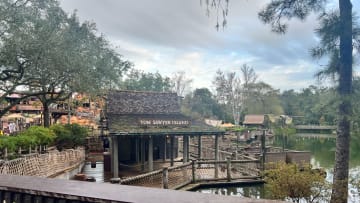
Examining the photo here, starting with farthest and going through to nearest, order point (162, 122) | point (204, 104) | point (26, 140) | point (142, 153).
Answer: point (204, 104) → point (142, 153) → point (162, 122) → point (26, 140)

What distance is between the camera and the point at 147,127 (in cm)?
1688

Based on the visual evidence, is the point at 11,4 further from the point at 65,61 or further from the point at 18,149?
the point at 18,149

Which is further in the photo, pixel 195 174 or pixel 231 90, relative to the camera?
pixel 231 90

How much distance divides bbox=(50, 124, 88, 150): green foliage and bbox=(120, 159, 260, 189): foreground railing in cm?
920

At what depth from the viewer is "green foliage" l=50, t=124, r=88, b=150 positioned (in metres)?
19.8

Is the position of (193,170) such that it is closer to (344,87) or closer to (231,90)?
(344,87)

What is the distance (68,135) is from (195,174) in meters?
10.1

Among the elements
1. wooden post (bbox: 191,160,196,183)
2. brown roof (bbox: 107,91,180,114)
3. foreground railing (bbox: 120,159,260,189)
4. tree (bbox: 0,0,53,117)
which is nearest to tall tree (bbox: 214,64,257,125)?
brown roof (bbox: 107,91,180,114)

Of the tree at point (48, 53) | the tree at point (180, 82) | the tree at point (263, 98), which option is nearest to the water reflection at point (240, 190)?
the tree at point (48, 53)

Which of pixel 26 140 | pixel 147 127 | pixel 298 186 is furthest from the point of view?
pixel 147 127

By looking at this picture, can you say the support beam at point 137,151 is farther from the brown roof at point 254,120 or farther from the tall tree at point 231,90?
the tall tree at point 231,90

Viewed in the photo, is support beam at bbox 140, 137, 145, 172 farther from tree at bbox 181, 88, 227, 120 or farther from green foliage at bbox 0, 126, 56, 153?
tree at bbox 181, 88, 227, 120

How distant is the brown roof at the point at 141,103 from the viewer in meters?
20.6

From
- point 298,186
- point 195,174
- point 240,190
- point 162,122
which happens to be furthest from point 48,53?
point 298,186
